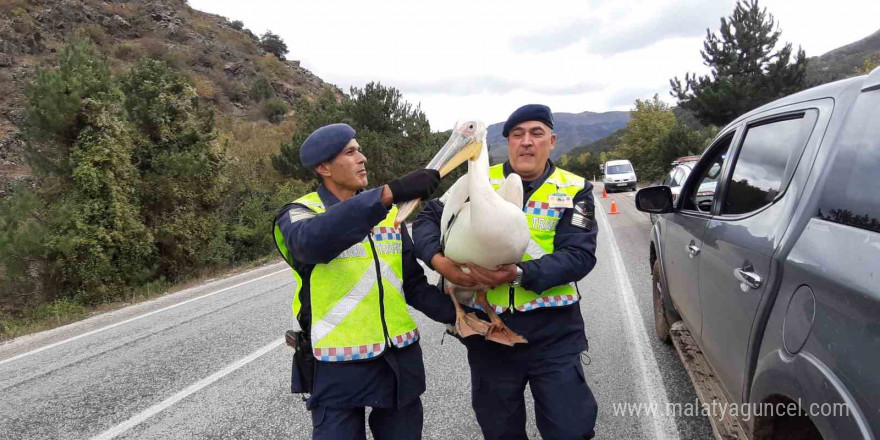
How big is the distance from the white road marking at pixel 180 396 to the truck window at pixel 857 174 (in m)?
4.34

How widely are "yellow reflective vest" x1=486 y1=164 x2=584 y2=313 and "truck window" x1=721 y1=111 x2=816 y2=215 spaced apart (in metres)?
0.78

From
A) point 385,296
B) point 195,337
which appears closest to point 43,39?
point 195,337

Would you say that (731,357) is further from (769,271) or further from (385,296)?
(385,296)

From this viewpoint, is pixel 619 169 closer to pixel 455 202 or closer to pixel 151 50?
pixel 455 202

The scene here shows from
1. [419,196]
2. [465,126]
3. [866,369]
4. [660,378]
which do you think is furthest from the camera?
[660,378]

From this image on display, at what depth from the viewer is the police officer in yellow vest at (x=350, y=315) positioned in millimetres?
1868

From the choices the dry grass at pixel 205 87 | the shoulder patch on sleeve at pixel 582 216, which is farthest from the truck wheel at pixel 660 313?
the dry grass at pixel 205 87

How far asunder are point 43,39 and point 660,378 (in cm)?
4390

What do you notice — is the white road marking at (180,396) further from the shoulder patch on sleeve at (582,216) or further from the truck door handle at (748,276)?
the truck door handle at (748,276)

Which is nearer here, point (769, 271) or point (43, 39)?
point (769, 271)

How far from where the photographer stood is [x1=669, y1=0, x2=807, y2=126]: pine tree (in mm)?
22812

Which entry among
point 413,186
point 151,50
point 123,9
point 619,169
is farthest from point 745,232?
point 123,9

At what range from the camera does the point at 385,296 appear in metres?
1.98

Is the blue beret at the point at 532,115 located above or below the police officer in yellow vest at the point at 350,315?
above
